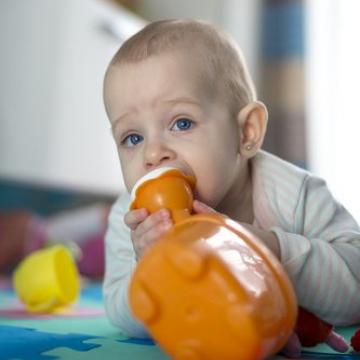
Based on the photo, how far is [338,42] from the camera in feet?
7.27

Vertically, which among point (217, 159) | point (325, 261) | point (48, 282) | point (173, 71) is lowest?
point (48, 282)

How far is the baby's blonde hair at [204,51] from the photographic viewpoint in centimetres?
82

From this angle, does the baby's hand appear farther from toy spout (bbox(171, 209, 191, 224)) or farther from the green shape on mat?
the green shape on mat

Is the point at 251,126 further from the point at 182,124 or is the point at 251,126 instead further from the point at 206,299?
the point at 206,299

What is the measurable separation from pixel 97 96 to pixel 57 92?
0.17m

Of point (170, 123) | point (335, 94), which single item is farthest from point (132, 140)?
point (335, 94)

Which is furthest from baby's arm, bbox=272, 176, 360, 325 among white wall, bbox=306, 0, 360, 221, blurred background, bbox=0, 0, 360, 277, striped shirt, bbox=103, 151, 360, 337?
white wall, bbox=306, 0, 360, 221

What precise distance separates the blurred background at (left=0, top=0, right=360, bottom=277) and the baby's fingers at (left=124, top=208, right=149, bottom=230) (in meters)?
1.02

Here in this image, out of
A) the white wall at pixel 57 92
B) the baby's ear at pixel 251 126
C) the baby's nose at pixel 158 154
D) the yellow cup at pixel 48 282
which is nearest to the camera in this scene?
the baby's nose at pixel 158 154

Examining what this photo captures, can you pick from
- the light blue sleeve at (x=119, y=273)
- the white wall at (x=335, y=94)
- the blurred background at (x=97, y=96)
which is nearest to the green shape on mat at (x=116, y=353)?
the light blue sleeve at (x=119, y=273)

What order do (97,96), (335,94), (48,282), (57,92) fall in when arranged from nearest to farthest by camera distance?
1. (48,282)
2. (57,92)
3. (97,96)
4. (335,94)

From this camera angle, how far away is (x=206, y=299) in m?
0.52

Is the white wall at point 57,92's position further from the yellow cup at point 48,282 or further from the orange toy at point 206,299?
the orange toy at point 206,299

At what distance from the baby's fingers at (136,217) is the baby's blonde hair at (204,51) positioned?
0.67 feet
